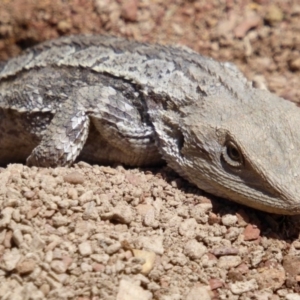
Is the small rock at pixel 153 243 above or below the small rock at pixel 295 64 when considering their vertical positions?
below

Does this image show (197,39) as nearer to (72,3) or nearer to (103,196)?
(72,3)

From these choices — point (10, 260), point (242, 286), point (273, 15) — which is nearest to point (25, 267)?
point (10, 260)

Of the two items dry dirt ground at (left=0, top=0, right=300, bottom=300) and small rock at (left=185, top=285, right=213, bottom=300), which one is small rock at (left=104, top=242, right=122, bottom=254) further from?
small rock at (left=185, top=285, right=213, bottom=300)

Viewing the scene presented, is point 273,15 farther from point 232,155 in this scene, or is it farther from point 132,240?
point 132,240

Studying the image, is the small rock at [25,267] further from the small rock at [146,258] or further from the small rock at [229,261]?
the small rock at [229,261]

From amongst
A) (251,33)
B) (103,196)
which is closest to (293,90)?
(251,33)

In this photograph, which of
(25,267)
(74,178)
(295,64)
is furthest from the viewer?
(295,64)

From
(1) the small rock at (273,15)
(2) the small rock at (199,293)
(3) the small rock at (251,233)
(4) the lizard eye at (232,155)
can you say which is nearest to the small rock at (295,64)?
(1) the small rock at (273,15)

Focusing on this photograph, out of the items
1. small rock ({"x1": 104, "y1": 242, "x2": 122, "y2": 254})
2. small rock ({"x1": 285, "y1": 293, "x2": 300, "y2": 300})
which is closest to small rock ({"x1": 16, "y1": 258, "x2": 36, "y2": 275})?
small rock ({"x1": 104, "y1": 242, "x2": 122, "y2": 254})
